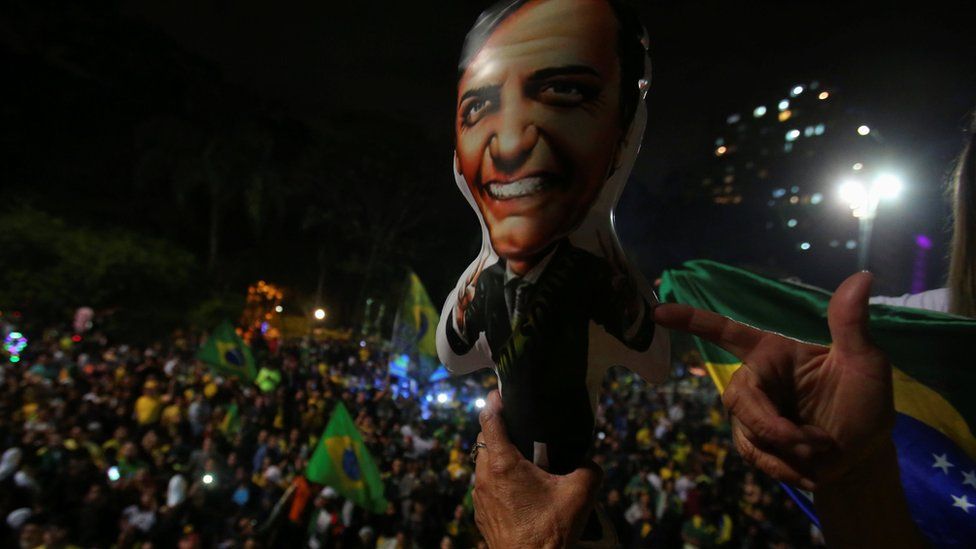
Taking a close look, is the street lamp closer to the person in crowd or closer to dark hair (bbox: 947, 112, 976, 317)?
dark hair (bbox: 947, 112, 976, 317)

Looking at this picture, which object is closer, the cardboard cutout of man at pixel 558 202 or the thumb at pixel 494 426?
the cardboard cutout of man at pixel 558 202

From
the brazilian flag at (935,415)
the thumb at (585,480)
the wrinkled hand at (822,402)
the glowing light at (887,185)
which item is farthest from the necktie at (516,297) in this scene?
the glowing light at (887,185)

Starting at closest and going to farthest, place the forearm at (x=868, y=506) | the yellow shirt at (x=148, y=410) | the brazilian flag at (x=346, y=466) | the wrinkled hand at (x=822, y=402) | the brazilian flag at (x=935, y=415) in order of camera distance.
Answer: the wrinkled hand at (x=822, y=402) → the forearm at (x=868, y=506) → the brazilian flag at (x=935, y=415) → the brazilian flag at (x=346, y=466) → the yellow shirt at (x=148, y=410)

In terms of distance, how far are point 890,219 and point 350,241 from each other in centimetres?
2052

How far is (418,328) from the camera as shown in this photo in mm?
8734

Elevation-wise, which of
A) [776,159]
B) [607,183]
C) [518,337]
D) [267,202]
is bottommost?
[518,337]

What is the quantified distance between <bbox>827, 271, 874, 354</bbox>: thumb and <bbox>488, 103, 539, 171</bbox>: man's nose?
713mm

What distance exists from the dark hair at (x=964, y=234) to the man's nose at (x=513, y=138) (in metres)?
1.74

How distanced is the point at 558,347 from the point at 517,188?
397 millimetres

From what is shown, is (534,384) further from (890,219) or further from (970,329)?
(890,219)

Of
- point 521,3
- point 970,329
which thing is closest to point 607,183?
point 521,3

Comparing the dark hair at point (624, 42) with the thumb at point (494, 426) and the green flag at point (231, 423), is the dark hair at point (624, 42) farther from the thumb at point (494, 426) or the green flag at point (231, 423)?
the green flag at point (231, 423)

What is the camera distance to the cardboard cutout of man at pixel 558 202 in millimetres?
1397

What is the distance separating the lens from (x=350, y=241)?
2498cm
